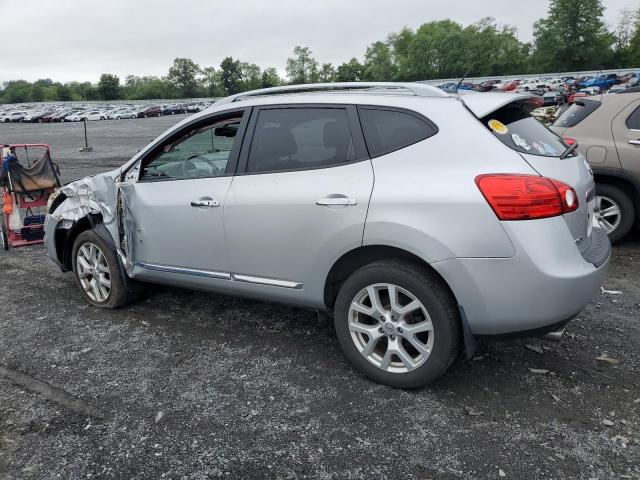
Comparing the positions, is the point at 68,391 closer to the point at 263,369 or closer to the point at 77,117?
the point at 263,369

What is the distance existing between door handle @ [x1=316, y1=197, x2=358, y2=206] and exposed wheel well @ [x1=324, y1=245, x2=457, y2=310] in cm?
28

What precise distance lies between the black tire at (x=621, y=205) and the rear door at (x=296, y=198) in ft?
13.2

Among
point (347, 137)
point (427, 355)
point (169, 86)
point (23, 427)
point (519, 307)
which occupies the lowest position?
point (23, 427)

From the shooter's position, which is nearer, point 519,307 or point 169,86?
point 519,307

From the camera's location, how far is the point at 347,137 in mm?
3354

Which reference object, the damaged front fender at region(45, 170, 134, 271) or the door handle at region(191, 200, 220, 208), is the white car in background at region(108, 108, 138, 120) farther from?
the door handle at region(191, 200, 220, 208)

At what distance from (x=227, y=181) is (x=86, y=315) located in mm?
1965

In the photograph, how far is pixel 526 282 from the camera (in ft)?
9.12

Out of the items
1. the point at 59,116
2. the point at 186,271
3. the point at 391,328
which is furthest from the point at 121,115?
the point at 391,328

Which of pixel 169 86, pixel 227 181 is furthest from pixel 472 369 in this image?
pixel 169 86

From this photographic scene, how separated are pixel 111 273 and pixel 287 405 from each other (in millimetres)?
2214

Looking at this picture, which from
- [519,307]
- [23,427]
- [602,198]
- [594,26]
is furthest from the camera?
[594,26]

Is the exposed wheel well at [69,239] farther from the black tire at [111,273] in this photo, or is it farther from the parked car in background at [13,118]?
the parked car in background at [13,118]

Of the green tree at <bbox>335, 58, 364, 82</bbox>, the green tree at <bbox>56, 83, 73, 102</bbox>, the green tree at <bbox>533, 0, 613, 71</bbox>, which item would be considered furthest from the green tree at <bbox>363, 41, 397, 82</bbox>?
the green tree at <bbox>56, 83, 73, 102</bbox>
